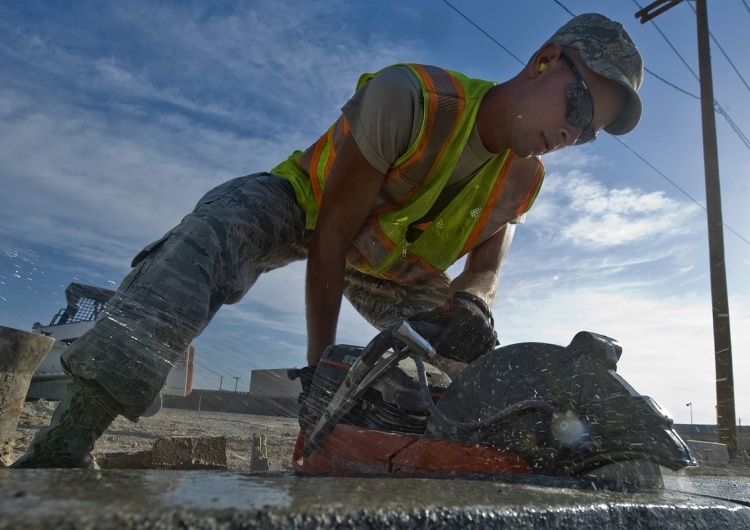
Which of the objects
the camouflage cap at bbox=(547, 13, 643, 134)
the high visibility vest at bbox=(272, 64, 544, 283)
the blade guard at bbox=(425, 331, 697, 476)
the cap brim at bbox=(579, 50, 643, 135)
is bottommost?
the blade guard at bbox=(425, 331, 697, 476)

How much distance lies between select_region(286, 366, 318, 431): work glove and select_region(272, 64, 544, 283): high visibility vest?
744 mm

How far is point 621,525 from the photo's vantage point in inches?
41.9

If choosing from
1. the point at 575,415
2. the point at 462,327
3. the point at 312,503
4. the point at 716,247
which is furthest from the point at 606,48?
the point at 716,247

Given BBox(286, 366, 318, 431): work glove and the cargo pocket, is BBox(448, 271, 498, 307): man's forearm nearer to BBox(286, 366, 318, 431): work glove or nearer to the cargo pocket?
BBox(286, 366, 318, 431): work glove

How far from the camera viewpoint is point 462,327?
6.97 ft

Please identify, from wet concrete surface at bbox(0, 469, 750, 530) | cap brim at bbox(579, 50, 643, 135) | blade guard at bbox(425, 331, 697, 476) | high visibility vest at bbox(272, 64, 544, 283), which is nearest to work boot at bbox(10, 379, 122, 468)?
wet concrete surface at bbox(0, 469, 750, 530)

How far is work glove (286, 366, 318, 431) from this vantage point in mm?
2295

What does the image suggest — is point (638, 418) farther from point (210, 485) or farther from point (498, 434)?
point (210, 485)

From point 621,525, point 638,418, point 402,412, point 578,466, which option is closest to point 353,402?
point 402,412

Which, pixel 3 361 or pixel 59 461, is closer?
pixel 59 461

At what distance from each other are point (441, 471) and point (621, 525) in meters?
0.48

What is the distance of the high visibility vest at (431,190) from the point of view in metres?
2.63

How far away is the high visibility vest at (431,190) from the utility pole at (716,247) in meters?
8.01

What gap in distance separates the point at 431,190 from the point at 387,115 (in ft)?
1.47
